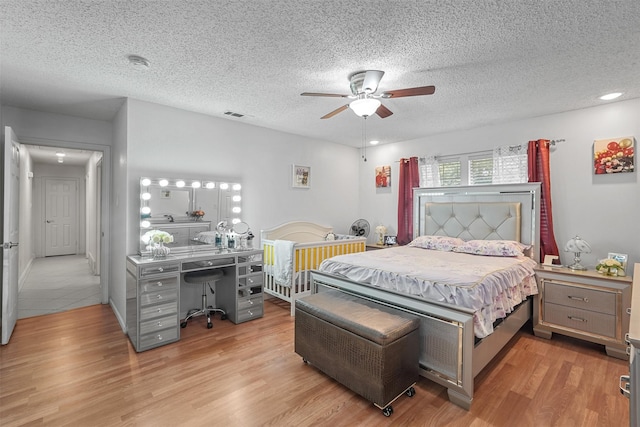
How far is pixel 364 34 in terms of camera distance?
2.03 metres

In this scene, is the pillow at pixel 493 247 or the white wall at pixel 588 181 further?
the pillow at pixel 493 247

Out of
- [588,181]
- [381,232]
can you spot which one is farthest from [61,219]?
[588,181]

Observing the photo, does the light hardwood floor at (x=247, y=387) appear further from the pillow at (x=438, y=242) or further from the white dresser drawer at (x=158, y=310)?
the pillow at (x=438, y=242)

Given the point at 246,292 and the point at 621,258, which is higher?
the point at 621,258

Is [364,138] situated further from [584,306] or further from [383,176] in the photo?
[584,306]

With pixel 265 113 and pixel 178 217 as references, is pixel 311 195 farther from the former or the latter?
Result: pixel 178 217

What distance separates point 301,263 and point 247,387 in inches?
68.4

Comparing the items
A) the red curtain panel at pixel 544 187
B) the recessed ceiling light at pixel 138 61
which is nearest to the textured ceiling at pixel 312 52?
the recessed ceiling light at pixel 138 61

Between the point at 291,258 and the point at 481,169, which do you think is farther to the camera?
the point at 481,169

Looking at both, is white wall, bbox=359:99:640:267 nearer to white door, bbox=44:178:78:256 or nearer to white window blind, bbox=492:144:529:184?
white window blind, bbox=492:144:529:184

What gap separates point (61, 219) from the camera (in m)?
8.13

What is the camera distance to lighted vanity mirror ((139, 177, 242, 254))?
344 centimetres

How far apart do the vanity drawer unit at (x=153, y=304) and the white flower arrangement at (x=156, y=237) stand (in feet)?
1.02

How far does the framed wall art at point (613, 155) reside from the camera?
10.4ft
